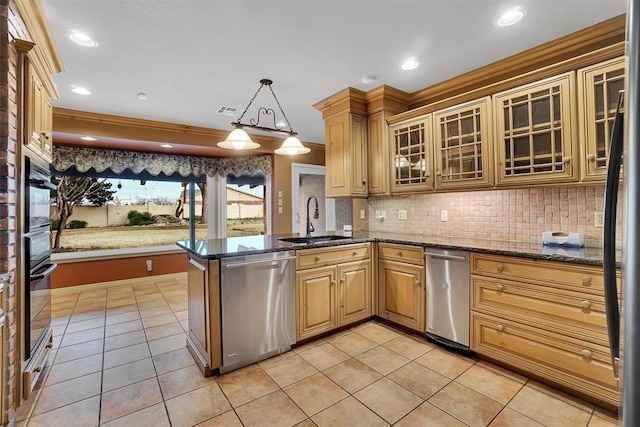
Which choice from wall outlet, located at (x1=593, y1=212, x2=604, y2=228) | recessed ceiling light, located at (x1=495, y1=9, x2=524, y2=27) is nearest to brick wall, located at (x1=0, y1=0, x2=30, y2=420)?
recessed ceiling light, located at (x1=495, y1=9, x2=524, y2=27)

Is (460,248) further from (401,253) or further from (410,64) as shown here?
(410,64)

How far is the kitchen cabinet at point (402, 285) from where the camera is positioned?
8.96ft

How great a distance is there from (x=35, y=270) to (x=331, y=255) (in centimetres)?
214

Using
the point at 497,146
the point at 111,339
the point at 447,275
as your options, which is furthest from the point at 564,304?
the point at 111,339

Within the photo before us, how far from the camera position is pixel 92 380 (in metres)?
2.15

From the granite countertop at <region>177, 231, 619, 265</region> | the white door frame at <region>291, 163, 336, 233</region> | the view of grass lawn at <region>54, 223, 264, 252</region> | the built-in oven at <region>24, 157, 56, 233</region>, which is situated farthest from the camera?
the white door frame at <region>291, 163, 336, 233</region>

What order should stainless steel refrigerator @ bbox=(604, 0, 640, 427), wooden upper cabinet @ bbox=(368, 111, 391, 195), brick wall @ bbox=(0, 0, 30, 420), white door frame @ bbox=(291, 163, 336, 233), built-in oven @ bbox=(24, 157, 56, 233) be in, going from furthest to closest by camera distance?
white door frame @ bbox=(291, 163, 336, 233) → wooden upper cabinet @ bbox=(368, 111, 391, 195) → built-in oven @ bbox=(24, 157, 56, 233) → brick wall @ bbox=(0, 0, 30, 420) → stainless steel refrigerator @ bbox=(604, 0, 640, 427)

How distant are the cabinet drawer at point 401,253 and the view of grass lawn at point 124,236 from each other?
11.1ft

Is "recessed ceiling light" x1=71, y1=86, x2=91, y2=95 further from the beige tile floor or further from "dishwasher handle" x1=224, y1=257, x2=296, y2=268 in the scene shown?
"dishwasher handle" x1=224, y1=257, x2=296, y2=268

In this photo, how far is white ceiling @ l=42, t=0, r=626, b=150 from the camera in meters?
1.97

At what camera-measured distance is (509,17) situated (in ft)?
6.83

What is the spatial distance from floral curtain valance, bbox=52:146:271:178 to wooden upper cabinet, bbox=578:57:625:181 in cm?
430

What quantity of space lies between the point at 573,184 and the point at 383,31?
177 cm

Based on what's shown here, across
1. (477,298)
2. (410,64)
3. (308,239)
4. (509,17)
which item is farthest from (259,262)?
(509,17)
